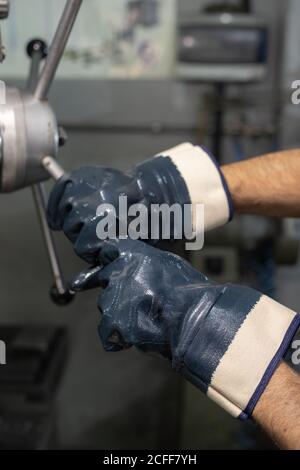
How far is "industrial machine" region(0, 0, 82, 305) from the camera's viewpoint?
688 millimetres

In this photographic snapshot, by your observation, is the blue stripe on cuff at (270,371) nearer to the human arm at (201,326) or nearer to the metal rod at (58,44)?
the human arm at (201,326)

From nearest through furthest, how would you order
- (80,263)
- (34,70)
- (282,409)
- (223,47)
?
(282,409)
(34,70)
(223,47)
(80,263)

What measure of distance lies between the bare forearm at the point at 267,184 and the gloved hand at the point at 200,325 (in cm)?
28

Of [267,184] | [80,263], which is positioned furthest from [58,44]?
[80,263]

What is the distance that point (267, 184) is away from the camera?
85 cm

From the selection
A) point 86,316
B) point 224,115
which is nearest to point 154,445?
point 86,316

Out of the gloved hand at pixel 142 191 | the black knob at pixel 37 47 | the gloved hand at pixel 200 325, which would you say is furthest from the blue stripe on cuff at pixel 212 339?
the black knob at pixel 37 47

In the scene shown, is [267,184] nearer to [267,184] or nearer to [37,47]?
[267,184]

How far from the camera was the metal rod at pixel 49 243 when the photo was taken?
782 mm

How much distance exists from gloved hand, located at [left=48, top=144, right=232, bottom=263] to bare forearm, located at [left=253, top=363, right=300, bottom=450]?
11.6 inches

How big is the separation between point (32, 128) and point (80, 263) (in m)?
0.87

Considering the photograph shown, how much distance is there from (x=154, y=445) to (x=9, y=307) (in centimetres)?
70
